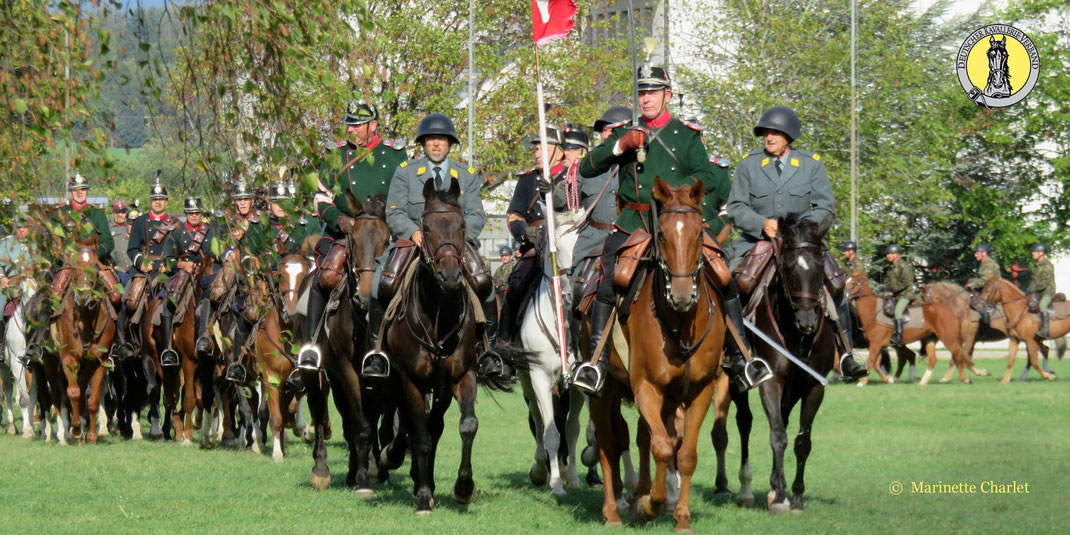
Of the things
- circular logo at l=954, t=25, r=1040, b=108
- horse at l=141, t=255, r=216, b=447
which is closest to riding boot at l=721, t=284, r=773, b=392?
horse at l=141, t=255, r=216, b=447

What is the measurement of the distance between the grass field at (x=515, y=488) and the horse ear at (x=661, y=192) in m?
2.31

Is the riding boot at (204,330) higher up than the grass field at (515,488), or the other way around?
the riding boot at (204,330)

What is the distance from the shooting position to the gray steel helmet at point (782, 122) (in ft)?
41.4

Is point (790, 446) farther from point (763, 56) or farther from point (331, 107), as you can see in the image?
point (763, 56)

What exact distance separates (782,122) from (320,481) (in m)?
5.16

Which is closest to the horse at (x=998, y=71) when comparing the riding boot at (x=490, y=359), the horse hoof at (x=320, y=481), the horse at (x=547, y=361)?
the horse at (x=547, y=361)

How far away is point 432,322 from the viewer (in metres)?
11.7

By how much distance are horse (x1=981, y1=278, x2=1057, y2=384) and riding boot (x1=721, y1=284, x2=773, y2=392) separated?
2013cm

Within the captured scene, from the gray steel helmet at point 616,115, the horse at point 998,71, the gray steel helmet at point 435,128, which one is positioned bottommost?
the gray steel helmet at point 435,128

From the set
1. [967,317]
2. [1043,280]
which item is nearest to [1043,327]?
[1043,280]

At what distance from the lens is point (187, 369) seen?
738 inches

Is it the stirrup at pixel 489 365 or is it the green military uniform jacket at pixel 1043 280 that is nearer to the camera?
the stirrup at pixel 489 365

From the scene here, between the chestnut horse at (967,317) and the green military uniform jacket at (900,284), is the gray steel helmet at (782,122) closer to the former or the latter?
the green military uniform jacket at (900,284)

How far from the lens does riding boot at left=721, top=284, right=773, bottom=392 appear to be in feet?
35.1
